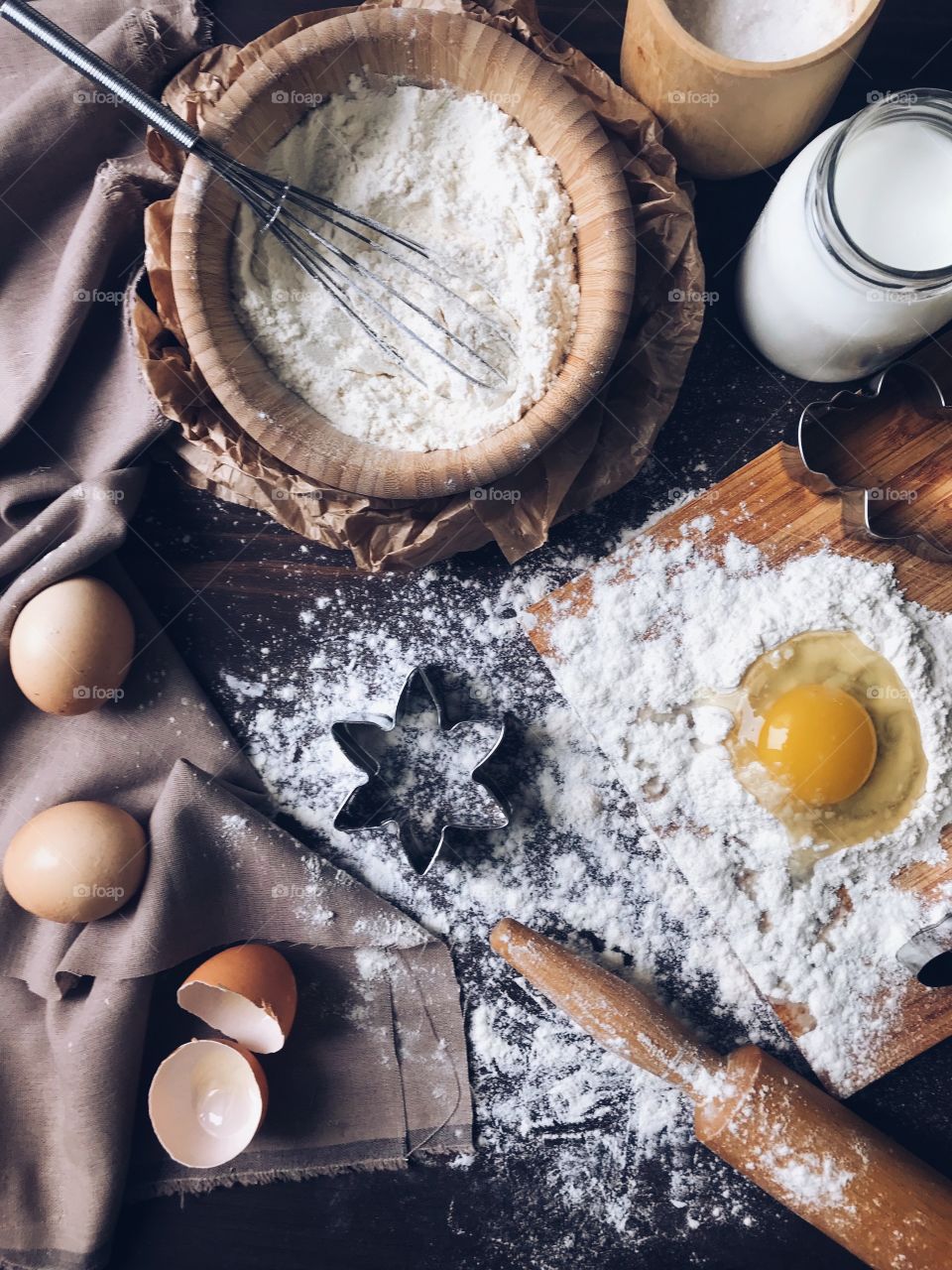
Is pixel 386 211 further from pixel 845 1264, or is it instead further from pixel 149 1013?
pixel 845 1264

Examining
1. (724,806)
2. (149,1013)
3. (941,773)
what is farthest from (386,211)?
(149,1013)

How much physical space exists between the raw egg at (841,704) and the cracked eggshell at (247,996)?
26.1 inches

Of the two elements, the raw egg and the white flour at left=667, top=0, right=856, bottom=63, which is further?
the raw egg

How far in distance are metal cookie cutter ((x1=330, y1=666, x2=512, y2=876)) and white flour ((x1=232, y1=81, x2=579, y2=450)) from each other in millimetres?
348

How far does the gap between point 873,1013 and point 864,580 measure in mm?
566

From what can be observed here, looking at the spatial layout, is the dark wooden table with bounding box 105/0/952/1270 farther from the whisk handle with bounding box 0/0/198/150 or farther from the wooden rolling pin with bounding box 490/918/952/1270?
the whisk handle with bounding box 0/0/198/150

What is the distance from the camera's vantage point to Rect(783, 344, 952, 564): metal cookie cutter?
1.20 meters

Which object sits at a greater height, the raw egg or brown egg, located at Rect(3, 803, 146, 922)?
brown egg, located at Rect(3, 803, 146, 922)

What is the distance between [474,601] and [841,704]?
499 millimetres

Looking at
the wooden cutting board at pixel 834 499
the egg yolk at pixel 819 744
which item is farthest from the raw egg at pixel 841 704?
the wooden cutting board at pixel 834 499

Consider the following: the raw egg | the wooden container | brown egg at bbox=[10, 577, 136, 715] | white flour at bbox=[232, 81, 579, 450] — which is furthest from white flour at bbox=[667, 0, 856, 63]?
brown egg at bbox=[10, 577, 136, 715]

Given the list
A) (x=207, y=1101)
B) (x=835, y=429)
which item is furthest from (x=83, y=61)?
(x=207, y=1101)

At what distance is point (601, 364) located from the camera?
109cm

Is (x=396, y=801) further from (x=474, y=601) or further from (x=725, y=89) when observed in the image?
(x=725, y=89)
